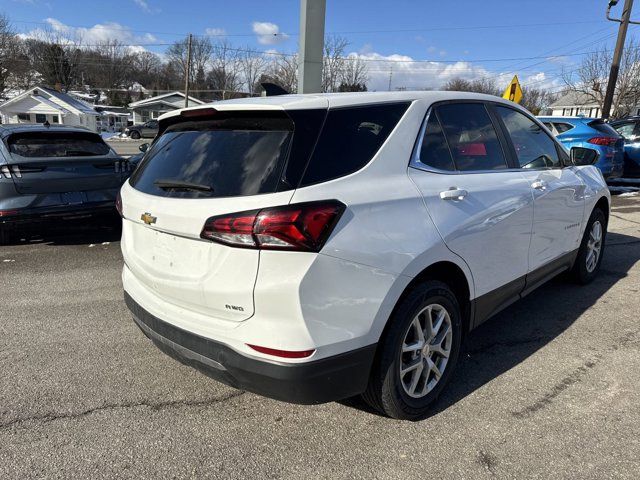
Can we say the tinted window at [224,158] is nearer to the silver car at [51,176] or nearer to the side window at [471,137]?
the side window at [471,137]

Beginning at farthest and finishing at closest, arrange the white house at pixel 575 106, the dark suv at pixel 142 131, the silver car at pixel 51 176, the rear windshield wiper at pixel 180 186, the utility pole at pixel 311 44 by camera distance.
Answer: the white house at pixel 575 106 < the dark suv at pixel 142 131 < the utility pole at pixel 311 44 < the silver car at pixel 51 176 < the rear windshield wiper at pixel 180 186

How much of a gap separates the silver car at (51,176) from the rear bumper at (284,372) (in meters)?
4.32

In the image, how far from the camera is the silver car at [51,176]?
570 cm

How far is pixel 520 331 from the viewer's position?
391 cm

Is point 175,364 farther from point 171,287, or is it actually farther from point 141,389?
point 171,287

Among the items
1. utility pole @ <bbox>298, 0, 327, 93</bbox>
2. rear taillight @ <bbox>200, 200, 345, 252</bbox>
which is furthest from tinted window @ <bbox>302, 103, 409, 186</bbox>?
utility pole @ <bbox>298, 0, 327, 93</bbox>

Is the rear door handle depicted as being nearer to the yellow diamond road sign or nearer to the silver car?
the silver car

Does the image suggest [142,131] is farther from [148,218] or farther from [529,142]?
[148,218]

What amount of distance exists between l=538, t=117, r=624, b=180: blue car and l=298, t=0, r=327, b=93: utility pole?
5.79 m

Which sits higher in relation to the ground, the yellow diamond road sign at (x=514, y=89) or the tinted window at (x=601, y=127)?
the yellow diamond road sign at (x=514, y=89)

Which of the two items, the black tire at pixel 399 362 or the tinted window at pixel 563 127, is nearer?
the black tire at pixel 399 362

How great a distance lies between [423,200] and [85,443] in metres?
2.16

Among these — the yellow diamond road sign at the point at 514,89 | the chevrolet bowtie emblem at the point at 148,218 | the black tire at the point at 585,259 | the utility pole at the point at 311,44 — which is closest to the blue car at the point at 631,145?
the yellow diamond road sign at the point at 514,89

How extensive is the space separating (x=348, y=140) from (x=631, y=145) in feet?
42.0
